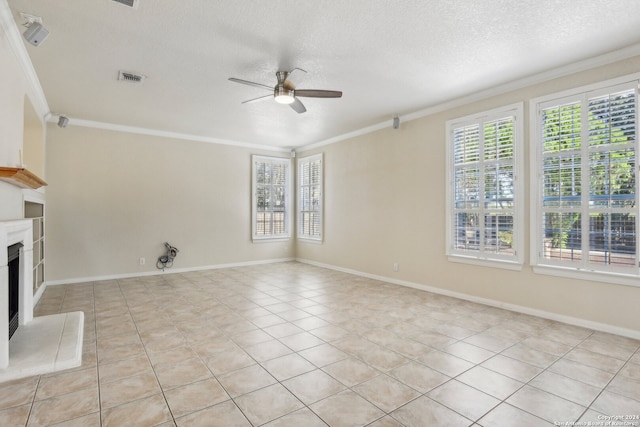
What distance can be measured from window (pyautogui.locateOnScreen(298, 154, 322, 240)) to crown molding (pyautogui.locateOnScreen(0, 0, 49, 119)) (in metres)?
4.66

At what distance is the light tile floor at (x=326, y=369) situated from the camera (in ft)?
6.38

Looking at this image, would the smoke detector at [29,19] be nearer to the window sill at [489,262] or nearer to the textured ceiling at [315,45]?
the textured ceiling at [315,45]

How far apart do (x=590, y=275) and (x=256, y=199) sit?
590 cm

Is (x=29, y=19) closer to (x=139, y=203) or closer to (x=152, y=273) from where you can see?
(x=139, y=203)

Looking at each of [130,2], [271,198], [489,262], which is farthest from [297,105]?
[271,198]

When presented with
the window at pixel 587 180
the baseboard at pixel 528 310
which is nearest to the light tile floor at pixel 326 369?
the baseboard at pixel 528 310

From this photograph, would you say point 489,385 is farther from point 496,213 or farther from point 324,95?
point 324,95

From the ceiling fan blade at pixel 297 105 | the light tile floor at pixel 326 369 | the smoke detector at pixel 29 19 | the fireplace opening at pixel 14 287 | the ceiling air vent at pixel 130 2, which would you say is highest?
the smoke detector at pixel 29 19

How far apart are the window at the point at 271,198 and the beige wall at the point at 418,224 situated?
2.82ft

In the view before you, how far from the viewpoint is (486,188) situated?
4.19 meters

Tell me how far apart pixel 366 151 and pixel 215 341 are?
421cm

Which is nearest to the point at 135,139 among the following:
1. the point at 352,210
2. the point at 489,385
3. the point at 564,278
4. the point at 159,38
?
the point at 159,38

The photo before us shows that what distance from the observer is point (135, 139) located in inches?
235

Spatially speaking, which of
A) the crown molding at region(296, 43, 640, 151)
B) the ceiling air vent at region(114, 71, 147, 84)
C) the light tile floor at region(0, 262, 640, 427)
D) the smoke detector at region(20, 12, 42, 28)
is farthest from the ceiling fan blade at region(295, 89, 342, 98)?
the light tile floor at region(0, 262, 640, 427)
